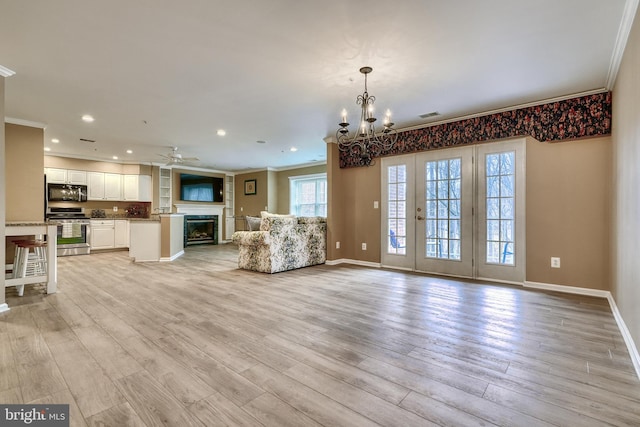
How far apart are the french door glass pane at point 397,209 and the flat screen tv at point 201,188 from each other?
6.54 meters

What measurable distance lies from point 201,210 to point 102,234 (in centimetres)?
271

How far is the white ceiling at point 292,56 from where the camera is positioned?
2189 mm

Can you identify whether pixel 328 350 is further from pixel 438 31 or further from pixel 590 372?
pixel 438 31

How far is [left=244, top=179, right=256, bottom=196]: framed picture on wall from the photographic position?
993cm

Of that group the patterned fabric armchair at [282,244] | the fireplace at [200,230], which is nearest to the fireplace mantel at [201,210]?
the fireplace at [200,230]

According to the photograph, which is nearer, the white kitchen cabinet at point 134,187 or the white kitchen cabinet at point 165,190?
the white kitchen cabinet at point 134,187

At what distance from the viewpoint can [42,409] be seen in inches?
58.7

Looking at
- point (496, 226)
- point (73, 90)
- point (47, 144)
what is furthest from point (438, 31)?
point (47, 144)

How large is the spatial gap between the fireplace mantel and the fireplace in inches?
4.4

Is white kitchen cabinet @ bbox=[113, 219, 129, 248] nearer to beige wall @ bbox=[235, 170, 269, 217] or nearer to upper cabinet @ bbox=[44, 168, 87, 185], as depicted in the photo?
upper cabinet @ bbox=[44, 168, 87, 185]

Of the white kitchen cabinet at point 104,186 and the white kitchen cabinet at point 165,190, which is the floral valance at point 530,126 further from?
the white kitchen cabinet at point 104,186

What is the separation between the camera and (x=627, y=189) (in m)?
2.40

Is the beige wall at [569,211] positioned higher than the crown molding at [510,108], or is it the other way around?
the crown molding at [510,108]

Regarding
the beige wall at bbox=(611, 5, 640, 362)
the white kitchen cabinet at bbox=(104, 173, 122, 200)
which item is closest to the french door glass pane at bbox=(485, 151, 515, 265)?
the beige wall at bbox=(611, 5, 640, 362)
